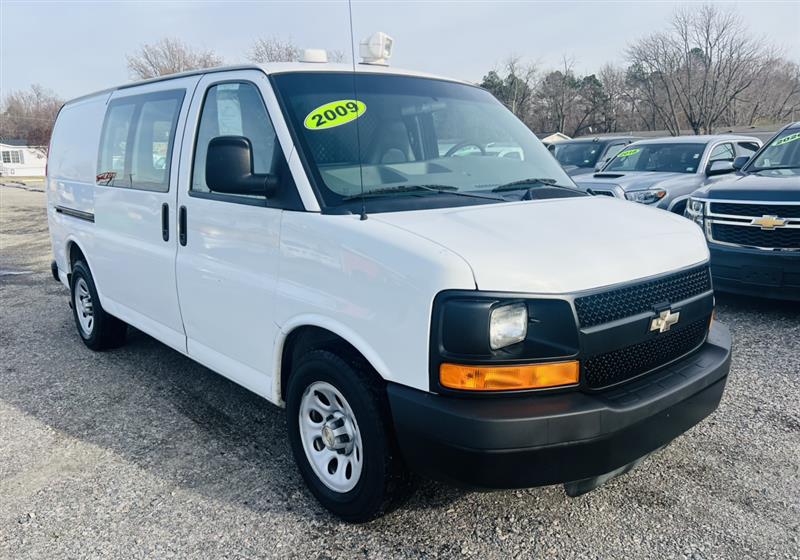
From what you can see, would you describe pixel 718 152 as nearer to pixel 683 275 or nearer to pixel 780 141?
pixel 780 141

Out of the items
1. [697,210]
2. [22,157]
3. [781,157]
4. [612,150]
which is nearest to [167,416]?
[697,210]

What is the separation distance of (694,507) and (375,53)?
3.03 m

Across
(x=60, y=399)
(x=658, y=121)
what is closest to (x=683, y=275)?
(x=60, y=399)

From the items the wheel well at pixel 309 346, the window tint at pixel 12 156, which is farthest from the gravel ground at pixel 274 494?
the window tint at pixel 12 156

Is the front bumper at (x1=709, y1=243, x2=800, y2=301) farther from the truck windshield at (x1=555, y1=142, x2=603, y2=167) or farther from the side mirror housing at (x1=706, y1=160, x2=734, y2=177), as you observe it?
the truck windshield at (x1=555, y1=142, x2=603, y2=167)

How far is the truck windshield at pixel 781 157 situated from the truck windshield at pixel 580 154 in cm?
647

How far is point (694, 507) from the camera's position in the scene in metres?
2.96

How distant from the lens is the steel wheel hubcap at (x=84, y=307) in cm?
544

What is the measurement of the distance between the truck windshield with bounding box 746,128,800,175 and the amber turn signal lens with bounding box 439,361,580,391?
5.50 metres

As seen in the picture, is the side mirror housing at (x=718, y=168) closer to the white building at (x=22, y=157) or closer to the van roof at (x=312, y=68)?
the van roof at (x=312, y=68)

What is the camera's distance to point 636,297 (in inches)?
101

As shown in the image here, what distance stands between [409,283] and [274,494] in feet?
4.82

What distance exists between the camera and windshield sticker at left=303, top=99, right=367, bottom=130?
310cm

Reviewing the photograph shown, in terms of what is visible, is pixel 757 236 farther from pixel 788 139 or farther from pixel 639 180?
pixel 639 180
